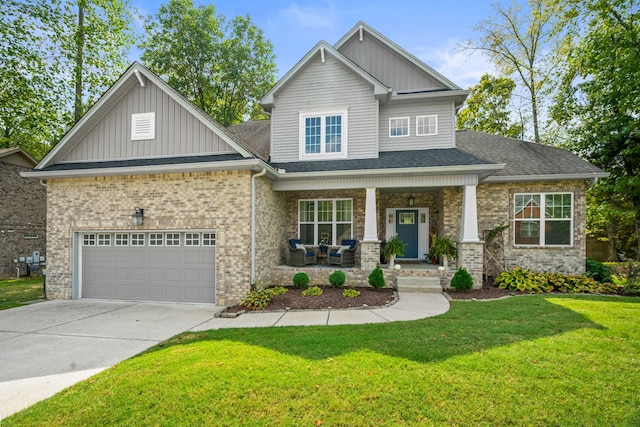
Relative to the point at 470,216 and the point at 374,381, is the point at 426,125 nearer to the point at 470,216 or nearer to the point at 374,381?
the point at 470,216

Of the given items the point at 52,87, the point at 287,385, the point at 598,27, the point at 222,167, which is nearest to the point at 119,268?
the point at 222,167

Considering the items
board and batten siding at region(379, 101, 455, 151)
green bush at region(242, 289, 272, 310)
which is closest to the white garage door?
green bush at region(242, 289, 272, 310)

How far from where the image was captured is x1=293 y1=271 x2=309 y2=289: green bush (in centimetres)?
937

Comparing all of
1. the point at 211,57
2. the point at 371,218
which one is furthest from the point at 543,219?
the point at 211,57

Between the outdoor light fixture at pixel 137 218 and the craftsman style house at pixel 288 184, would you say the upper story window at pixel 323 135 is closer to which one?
the craftsman style house at pixel 288 184

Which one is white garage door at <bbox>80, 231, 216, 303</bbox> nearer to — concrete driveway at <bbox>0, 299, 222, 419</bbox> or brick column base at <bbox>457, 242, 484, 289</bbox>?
concrete driveway at <bbox>0, 299, 222, 419</bbox>

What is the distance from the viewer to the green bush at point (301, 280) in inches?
369

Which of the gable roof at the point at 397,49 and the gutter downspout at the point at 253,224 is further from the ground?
the gable roof at the point at 397,49

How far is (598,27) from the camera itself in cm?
1499

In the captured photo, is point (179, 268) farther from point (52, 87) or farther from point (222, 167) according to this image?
point (52, 87)

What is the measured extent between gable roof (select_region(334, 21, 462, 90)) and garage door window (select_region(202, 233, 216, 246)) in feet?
29.0

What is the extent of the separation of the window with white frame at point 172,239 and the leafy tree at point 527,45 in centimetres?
2027

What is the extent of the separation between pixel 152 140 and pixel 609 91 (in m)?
19.7

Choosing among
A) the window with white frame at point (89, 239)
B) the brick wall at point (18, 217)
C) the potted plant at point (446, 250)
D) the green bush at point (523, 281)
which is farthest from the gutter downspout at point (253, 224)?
the brick wall at point (18, 217)
